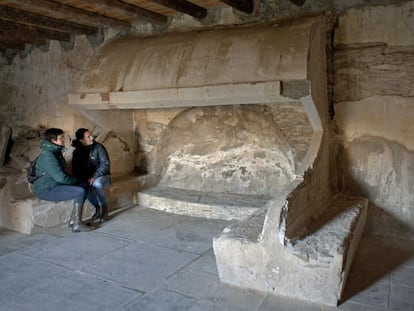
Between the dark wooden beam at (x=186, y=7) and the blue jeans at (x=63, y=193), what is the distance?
2.20 metres

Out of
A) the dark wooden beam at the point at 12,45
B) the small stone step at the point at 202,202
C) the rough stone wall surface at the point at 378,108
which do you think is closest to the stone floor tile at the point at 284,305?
the small stone step at the point at 202,202

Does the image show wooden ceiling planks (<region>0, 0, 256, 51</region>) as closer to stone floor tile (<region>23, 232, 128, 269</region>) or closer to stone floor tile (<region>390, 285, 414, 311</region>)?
stone floor tile (<region>23, 232, 128, 269</region>)

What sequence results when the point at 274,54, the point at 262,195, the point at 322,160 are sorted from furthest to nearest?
the point at 262,195
the point at 322,160
the point at 274,54

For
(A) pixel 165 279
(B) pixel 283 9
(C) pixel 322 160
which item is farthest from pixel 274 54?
(A) pixel 165 279

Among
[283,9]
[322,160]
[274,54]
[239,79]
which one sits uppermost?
[283,9]

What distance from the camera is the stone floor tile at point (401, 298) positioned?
2516 mm

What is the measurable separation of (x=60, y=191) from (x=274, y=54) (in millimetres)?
2686

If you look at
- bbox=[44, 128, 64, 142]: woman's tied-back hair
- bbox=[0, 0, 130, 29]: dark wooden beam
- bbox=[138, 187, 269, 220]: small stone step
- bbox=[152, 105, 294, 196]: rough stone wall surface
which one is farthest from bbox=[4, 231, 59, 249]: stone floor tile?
bbox=[0, 0, 130, 29]: dark wooden beam

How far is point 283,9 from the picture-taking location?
4.14 m

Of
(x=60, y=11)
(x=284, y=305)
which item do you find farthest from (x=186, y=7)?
(x=284, y=305)

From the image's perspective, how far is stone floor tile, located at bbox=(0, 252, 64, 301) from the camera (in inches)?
112

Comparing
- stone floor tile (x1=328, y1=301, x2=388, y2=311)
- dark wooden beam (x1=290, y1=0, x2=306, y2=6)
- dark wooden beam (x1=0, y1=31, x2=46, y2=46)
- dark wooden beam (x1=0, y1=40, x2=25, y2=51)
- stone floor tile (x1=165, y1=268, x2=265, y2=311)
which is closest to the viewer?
stone floor tile (x1=328, y1=301, x2=388, y2=311)

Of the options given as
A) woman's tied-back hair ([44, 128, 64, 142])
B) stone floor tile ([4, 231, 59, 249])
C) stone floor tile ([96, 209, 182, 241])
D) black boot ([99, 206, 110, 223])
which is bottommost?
stone floor tile ([96, 209, 182, 241])

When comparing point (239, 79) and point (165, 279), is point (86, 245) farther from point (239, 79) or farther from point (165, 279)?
point (239, 79)
